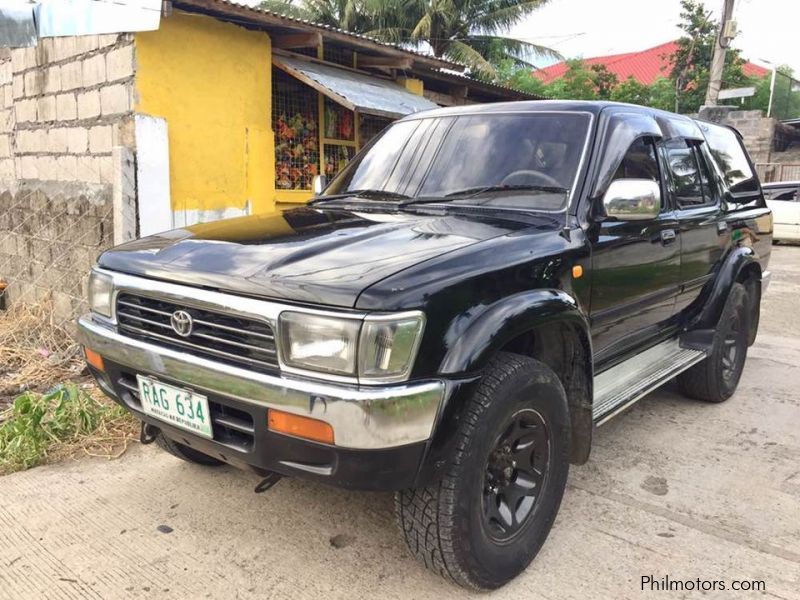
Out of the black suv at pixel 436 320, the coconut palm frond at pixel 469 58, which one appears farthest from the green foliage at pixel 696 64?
the black suv at pixel 436 320

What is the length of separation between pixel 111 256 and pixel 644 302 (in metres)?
2.54

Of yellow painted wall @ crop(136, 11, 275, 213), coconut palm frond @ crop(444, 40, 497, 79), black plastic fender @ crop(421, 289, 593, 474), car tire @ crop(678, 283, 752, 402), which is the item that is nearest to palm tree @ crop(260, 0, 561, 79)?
coconut palm frond @ crop(444, 40, 497, 79)

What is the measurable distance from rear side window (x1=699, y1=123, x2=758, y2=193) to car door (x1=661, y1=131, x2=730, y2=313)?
0.28m

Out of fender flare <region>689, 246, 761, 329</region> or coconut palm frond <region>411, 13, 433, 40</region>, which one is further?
coconut palm frond <region>411, 13, 433, 40</region>

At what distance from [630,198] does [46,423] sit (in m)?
3.37

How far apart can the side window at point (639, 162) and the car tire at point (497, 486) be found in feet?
4.20

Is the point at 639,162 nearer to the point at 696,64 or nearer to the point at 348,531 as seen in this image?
the point at 348,531

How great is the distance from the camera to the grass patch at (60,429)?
135 inches

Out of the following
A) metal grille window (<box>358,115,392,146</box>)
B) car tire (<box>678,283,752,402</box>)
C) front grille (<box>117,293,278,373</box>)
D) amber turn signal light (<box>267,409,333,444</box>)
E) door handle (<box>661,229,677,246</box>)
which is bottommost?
car tire (<box>678,283,752,402</box>)

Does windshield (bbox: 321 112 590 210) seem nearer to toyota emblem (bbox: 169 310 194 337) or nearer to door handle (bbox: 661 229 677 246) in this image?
door handle (bbox: 661 229 677 246)

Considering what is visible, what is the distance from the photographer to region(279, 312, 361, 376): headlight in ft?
6.15

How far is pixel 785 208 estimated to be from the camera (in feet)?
46.6

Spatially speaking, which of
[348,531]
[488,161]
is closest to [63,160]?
[488,161]

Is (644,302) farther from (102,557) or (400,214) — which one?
(102,557)
